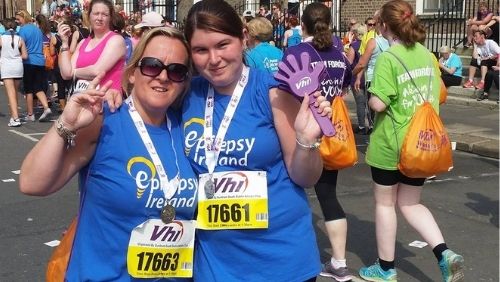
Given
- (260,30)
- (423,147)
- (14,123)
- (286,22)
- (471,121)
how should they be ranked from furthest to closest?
(286,22), (471,121), (14,123), (260,30), (423,147)

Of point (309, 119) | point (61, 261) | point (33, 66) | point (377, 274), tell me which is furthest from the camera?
point (33, 66)

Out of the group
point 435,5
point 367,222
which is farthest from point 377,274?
point 435,5

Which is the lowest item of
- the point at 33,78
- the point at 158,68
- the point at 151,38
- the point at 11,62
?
the point at 33,78

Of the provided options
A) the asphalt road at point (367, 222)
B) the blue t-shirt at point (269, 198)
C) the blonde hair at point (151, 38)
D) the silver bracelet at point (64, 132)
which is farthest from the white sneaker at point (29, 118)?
the silver bracelet at point (64, 132)

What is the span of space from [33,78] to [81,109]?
10362mm

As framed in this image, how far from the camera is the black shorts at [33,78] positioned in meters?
11.8

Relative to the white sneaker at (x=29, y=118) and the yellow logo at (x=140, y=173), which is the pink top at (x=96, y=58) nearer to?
the yellow logo at (x=140, y=173)

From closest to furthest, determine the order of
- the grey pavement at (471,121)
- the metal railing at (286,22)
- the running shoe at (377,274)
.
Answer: the running shoe at (377,274) → the grey pavement at (471,121) → the metal railing at (286,22)

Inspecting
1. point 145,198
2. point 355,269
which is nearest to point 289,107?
point 145,198

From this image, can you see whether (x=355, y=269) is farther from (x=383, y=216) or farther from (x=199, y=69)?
(x=199, y=69)

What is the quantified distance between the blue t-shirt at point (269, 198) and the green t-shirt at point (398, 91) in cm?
186

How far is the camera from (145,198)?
2289mm

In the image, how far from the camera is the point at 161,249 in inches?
94.0

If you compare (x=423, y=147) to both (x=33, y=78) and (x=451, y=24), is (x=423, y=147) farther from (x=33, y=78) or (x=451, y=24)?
(x=451, y=24)
